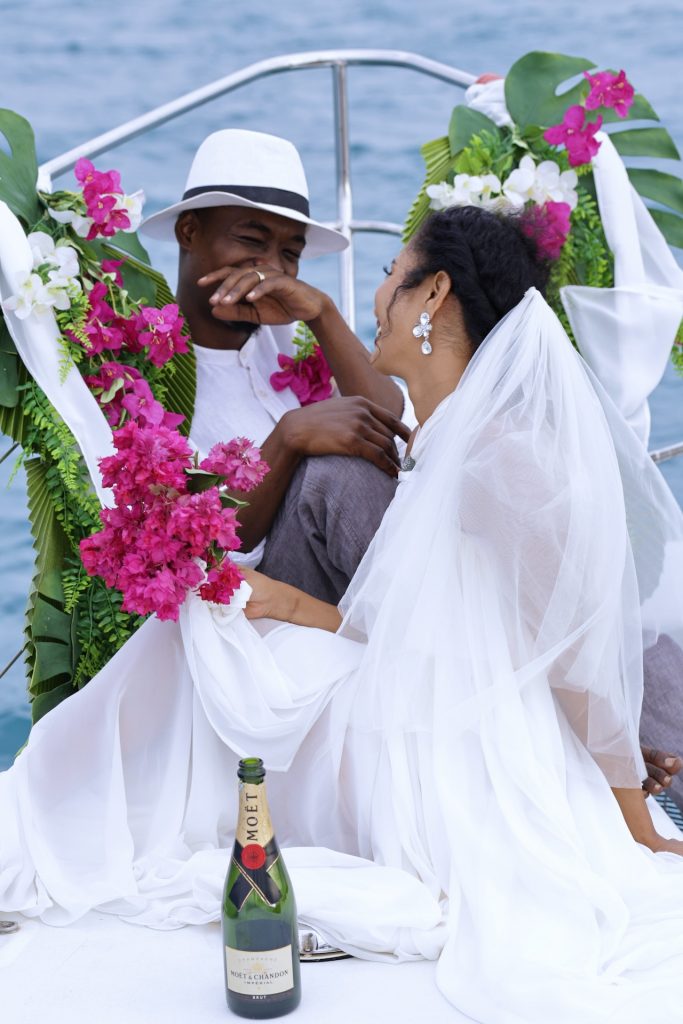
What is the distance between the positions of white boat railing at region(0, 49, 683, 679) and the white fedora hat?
26 cm

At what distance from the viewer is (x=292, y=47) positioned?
13.1 m

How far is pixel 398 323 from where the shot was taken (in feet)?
8.71

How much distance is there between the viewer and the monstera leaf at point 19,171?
2855mm

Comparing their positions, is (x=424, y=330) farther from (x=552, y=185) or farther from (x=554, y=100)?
(x=554, y=100)

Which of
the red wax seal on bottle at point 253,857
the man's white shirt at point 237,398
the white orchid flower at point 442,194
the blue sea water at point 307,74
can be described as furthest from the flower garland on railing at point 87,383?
the blue sea water at point 307,74

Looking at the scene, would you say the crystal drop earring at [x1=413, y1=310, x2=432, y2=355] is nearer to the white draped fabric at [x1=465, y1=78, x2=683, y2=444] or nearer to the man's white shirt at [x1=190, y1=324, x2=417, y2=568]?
the man's white shirt at [x1=190, y1=324, x2=417, y2=568]

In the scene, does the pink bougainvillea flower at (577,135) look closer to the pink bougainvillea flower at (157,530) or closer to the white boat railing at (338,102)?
the white boat railing at (338,102)

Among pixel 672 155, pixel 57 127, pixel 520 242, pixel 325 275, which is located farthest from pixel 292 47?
pixel 520 242


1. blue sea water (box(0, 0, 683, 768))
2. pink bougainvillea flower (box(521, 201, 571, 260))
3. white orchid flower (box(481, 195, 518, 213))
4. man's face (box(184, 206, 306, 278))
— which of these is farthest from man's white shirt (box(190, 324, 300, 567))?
blue sea water (box(0, 0, 683, 768))

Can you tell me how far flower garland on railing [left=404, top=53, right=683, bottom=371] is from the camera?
3339mm

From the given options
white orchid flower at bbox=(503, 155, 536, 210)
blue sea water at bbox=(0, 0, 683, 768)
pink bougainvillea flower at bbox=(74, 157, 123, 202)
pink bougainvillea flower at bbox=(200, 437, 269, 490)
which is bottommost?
pink bougainvillea flower at bbox=(200, 437, 269, 490)

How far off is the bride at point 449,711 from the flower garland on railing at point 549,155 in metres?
0.76

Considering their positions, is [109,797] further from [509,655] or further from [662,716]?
[662,716]

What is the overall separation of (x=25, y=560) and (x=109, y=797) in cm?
577
